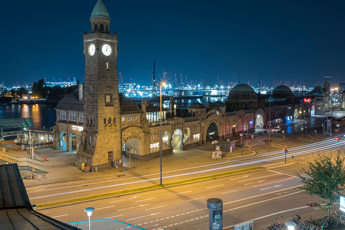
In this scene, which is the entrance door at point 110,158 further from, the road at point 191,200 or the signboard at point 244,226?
the signboard at point 244,226

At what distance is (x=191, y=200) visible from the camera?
36938 mm

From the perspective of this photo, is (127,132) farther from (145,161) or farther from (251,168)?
(251,168)

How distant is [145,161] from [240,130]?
40.4 meters

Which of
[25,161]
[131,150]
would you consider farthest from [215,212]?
[131,150]

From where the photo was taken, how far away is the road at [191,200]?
103ft

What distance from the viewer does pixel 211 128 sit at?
78.9m

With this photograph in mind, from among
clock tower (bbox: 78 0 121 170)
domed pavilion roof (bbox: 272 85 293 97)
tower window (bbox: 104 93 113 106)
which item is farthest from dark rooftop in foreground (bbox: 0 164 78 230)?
domed pavilion roof (bbox: 272 85 293 97)

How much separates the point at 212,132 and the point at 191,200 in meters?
43.3

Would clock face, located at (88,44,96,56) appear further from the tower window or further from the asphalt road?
the asphalt road

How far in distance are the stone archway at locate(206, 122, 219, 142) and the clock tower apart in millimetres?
30329

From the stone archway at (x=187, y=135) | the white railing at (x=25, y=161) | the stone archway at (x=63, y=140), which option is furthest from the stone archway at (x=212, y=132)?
the white railing at (x=25, y=161)

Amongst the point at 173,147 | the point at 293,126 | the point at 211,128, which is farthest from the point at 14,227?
the point at 293,126

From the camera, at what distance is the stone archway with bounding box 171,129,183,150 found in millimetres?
67750

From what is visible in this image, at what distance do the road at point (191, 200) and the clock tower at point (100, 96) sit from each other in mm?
7866
